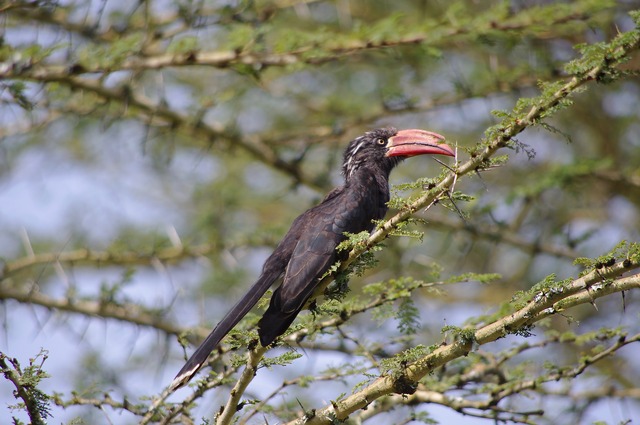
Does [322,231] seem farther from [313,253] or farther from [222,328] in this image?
[222,328]

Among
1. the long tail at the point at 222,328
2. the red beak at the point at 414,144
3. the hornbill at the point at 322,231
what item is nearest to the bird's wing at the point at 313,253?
the hornbill at the point at 322,231

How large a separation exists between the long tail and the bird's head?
1.49 meters

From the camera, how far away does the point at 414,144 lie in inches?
218

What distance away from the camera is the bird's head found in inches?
221

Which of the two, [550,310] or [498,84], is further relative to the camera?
[498,84]

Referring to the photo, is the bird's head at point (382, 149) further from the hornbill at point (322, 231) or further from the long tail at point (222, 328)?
the long tail at point (222, 328)

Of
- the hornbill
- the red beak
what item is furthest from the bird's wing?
the red beak

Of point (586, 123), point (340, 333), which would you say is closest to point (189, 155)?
point (586, 123)

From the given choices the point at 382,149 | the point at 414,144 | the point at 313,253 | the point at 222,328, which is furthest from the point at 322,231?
the point at 382,149

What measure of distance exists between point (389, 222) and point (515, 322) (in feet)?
2.15

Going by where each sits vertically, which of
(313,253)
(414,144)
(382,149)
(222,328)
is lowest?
(222,328)

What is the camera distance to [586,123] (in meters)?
10.2

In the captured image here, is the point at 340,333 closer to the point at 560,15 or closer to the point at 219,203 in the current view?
the point at 560,15

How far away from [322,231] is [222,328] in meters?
0.83
